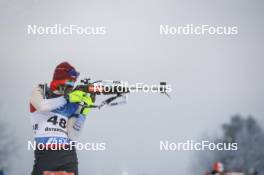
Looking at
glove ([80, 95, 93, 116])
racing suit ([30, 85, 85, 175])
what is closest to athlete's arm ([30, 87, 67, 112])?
racing suit ([30, 85, 85, 175])

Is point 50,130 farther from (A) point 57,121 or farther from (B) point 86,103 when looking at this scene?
(B) point 86,103

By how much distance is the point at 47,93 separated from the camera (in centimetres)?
412

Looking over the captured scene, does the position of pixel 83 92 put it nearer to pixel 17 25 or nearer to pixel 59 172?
pixel 59 172

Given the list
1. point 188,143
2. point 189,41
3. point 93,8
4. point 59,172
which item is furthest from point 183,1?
point 59,172

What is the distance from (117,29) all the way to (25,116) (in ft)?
3.98

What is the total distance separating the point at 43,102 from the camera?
4.00 m

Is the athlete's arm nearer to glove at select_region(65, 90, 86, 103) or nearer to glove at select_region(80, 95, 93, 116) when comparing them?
glove at select_region(65, 90, 86, 103)

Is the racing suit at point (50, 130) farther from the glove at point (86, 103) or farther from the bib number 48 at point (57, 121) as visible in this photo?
the glove at point (86, 103)

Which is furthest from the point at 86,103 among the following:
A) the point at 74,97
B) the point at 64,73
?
the point at 64,73

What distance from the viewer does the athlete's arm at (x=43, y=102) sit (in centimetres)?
399

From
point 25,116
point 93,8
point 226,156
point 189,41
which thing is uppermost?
point 93,8

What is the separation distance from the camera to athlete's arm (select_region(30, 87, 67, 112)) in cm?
399

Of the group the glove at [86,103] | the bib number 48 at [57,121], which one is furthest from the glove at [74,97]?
the bib number 48 at [57,121]

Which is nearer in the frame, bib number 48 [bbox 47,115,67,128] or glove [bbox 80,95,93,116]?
bib number 48 [bbox 47,115,67,128]
